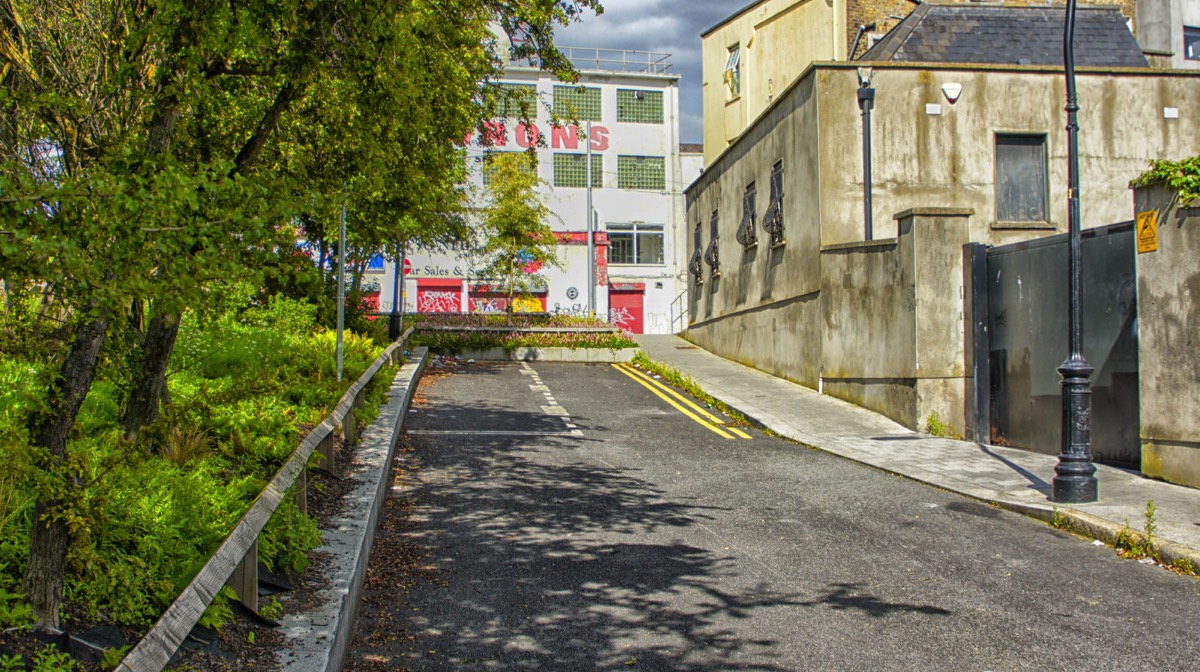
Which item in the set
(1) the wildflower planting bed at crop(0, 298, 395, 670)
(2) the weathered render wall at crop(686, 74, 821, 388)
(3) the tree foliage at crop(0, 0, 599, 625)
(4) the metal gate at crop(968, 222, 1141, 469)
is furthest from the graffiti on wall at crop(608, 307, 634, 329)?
(1) the wildflower planting bed at crop(0, 298, 395, 670)

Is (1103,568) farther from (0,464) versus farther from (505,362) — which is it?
(505,362)

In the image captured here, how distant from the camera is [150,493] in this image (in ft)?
17.4

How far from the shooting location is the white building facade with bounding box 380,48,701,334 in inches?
1901

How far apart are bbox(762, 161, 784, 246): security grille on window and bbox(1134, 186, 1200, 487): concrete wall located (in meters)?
9.79

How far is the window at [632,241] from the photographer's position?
50688 millimetres

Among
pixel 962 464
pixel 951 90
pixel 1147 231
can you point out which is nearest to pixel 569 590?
pixel 962 464

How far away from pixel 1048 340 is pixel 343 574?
1027 centimetres

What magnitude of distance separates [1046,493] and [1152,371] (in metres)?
1.89

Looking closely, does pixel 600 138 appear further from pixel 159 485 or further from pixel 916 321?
pixel 159 485

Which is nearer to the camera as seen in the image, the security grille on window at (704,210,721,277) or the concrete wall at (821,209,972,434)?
the concrete wall at (821,209,972,434)

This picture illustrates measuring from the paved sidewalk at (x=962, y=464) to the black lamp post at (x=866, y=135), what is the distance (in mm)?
3346

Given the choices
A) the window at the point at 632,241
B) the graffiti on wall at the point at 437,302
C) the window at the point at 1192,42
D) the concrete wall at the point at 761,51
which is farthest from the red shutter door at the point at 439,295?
the window at the point at 1192,42

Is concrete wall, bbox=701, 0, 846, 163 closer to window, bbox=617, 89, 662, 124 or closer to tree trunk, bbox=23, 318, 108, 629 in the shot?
window, bbox=617, 89, 662, 124

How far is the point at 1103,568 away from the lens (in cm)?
722
